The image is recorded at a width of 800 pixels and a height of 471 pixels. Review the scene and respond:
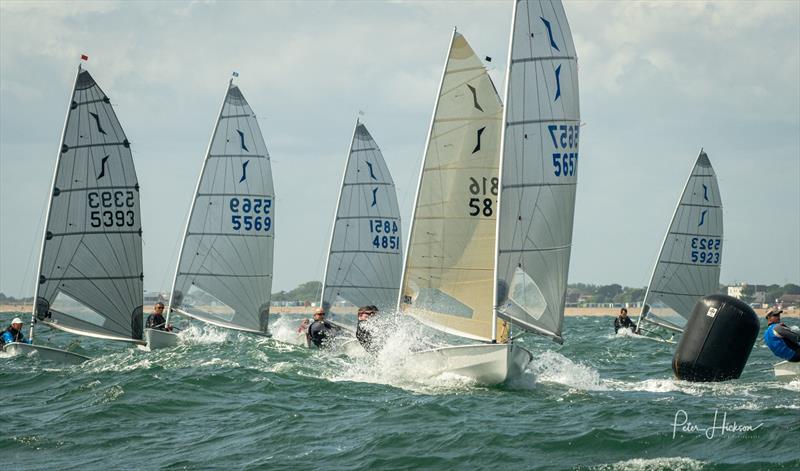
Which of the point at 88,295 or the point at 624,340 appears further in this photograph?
the point at 624,340

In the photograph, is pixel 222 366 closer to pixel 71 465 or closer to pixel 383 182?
pixel 71 465

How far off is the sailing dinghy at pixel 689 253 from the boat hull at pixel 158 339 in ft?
61.4

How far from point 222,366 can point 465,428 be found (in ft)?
A: 29.9

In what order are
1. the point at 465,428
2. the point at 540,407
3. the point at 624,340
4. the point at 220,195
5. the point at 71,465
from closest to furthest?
1. the point at 71,465
2. the point at 465,428
3. the point at 540,407
4. the point at 220,195
5. the point at 624,340

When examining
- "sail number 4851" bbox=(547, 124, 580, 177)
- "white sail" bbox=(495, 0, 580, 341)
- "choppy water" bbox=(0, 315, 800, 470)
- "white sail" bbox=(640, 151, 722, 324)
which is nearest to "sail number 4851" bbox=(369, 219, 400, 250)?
"white sail" bbox=(640, 151, 722, 324)

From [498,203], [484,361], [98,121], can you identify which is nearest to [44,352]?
[98,121]

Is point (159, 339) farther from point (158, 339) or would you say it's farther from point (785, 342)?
point (785, 342)

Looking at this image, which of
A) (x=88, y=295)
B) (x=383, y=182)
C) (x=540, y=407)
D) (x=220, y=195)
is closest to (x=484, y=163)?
(x=540, y=407)

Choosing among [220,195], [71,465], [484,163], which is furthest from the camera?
[220,195]

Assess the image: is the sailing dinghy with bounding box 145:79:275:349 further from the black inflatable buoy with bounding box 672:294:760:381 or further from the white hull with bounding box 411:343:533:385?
the black inflatable buoy with bounding box 672:294:760:381

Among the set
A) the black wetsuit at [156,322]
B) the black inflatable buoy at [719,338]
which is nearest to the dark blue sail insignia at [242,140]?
the black wetsuit at [156,322]

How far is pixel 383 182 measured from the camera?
110ft

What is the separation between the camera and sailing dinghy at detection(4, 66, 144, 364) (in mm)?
22328

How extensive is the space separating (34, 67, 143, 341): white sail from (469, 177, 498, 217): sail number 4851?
7.85m
